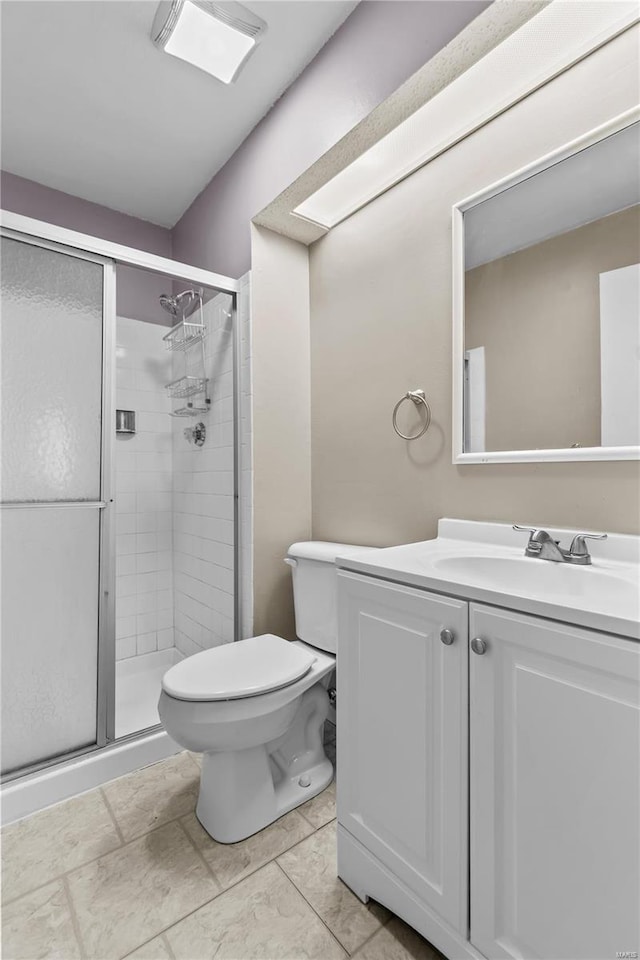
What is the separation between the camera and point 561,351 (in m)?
1.23

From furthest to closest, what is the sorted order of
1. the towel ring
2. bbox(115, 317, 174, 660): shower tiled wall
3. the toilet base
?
bbox(115, 317, 174, 660): shower tiled wall → the towel ring → the toilet base

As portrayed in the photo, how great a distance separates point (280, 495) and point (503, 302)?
3.60 ft

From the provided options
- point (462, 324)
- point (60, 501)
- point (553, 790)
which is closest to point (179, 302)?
point (60, 501)

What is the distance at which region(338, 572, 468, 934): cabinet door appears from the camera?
878 millimetres

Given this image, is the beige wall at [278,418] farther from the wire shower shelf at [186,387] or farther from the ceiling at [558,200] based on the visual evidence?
the ceiling at [558,200]

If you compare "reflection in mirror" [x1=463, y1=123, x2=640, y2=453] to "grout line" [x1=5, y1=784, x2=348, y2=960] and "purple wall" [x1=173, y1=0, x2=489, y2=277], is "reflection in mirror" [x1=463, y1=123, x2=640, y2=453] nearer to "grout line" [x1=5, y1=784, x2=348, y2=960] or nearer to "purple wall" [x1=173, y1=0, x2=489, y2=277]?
"purple wall" [x1=173, y1=0, x2=489, y2=277]

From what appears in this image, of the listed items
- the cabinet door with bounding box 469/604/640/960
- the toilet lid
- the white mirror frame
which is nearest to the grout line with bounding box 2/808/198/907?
the toilet lid

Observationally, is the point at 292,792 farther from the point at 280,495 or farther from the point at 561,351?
the point at 561,351

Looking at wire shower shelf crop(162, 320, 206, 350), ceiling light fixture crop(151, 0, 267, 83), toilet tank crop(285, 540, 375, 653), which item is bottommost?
toilet tank crop(285, 540, 375, 653)

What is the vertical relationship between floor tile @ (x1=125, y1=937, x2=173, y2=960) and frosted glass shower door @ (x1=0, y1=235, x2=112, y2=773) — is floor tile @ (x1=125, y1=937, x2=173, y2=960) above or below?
below

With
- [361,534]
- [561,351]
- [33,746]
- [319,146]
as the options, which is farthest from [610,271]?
[33,746]

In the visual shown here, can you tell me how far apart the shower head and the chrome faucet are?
6.07 ft

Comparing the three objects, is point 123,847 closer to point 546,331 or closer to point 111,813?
point 111,813

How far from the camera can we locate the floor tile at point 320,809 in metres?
1.40
